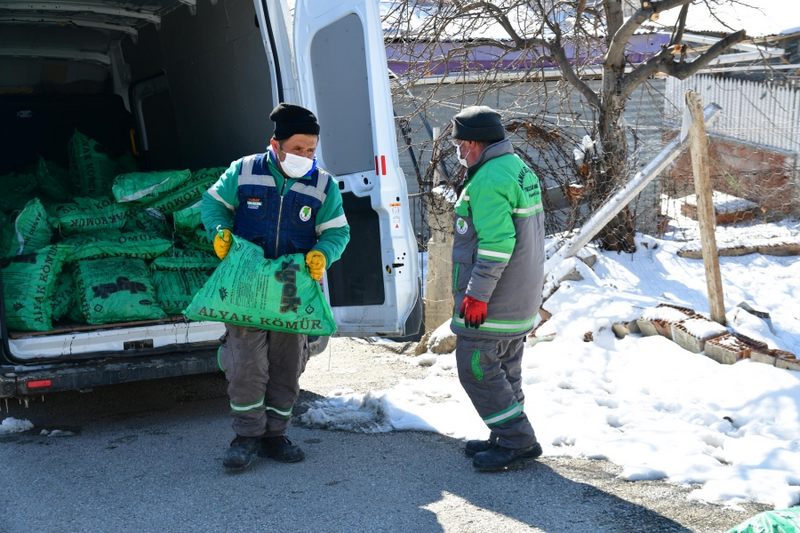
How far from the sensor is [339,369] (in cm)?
700

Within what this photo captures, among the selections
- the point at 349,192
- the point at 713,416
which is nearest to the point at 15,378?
the point at 349,192

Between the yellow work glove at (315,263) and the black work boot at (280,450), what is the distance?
2.88ft

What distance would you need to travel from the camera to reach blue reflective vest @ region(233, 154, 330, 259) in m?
4.50

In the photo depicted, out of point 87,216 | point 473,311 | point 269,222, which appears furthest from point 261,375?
point 87,216

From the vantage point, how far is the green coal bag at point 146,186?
6.39m

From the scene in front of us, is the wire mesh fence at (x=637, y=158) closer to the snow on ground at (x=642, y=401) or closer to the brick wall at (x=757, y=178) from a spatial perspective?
the brick wall at (x=757, y=178)

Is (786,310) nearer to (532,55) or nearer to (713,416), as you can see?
(713,416)

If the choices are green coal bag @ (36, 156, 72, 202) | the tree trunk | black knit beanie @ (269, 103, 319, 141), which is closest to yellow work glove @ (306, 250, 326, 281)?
black knit beanie @ (269, 103, 319, 141)

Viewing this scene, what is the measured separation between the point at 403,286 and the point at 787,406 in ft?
7.02

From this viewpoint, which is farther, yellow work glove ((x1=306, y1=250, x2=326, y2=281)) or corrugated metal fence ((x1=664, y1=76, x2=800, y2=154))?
corrugated metal fence ((x1=664, y1=76, x2=800, y2=154))

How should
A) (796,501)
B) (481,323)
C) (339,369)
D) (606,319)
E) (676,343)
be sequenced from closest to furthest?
1. (796,501)
2. (481,323)
3. (676,343)
4. (606,319)
5. (339,369)

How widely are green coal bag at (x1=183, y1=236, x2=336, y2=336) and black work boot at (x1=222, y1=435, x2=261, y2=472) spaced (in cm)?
58

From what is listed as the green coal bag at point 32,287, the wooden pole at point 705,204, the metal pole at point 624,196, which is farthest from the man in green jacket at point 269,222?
the metal pole at point 624,196

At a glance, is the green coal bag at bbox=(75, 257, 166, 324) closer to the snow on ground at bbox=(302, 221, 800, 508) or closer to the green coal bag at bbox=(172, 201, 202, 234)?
the green coal bag at bbox=(172, 201, 202, 234)
